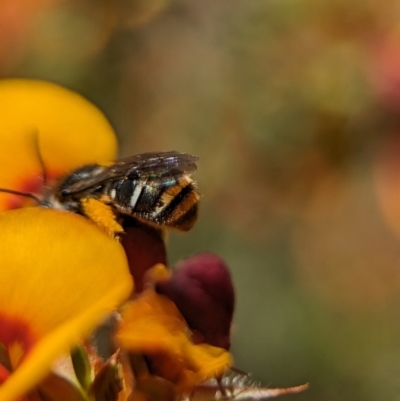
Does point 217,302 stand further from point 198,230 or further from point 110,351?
point 198,230

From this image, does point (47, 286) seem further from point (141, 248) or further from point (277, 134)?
point (277, 134)

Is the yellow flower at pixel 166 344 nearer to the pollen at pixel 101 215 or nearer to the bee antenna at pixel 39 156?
the pollen at pixel 101 215

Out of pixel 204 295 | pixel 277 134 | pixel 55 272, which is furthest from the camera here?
pixel 277 134

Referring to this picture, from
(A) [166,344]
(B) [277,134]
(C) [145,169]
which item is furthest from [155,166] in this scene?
(B) [277,134]

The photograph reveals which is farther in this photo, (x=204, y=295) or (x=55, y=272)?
(x=204, y=295)

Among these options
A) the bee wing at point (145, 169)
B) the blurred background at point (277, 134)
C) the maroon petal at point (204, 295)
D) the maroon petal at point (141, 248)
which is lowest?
the blurred background at point (277, 134)

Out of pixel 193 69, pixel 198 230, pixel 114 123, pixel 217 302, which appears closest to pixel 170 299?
pixel 217 302

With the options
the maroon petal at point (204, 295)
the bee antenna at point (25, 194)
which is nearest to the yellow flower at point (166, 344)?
the maroon petal at point (204, 295)
